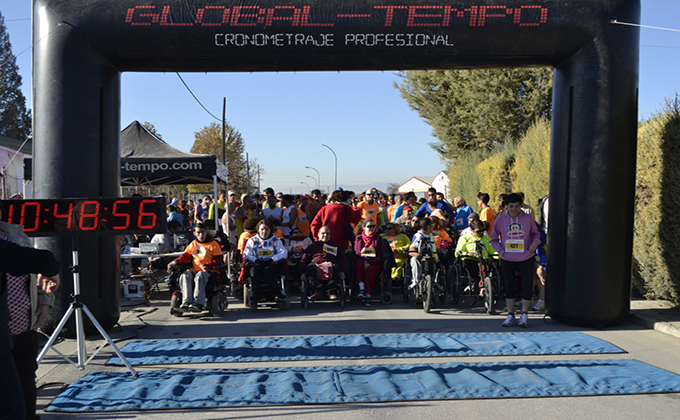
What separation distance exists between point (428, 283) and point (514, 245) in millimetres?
1588

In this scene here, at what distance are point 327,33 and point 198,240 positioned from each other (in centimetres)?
384

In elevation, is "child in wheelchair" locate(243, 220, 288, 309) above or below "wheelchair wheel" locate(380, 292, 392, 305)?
above

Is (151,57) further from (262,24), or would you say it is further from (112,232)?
(112,232)

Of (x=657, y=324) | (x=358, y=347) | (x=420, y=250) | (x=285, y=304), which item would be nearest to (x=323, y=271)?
(x=285, y=304)

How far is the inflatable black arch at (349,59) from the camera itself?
713 centimetres

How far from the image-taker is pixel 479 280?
966 cm

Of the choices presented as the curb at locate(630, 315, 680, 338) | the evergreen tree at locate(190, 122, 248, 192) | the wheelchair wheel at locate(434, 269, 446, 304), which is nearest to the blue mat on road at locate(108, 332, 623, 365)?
the curb at locate(630, 315, 680, 338)

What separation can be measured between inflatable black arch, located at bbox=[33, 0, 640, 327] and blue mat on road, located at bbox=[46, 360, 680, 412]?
6.63ft

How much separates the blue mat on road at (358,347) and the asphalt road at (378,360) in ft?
0.62

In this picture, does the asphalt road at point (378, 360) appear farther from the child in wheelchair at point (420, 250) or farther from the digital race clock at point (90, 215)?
the digital race clock at point (90, 215)

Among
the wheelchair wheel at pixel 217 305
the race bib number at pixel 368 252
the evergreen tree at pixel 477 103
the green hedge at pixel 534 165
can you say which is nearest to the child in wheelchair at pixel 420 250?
the race bib number at pixel 368 252

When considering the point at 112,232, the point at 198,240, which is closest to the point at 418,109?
the point at 198,240

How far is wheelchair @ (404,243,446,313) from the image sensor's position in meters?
9.00

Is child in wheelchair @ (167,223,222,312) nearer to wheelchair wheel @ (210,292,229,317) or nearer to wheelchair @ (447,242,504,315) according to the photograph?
wheelchair wheel @ (210,292,229,317)
